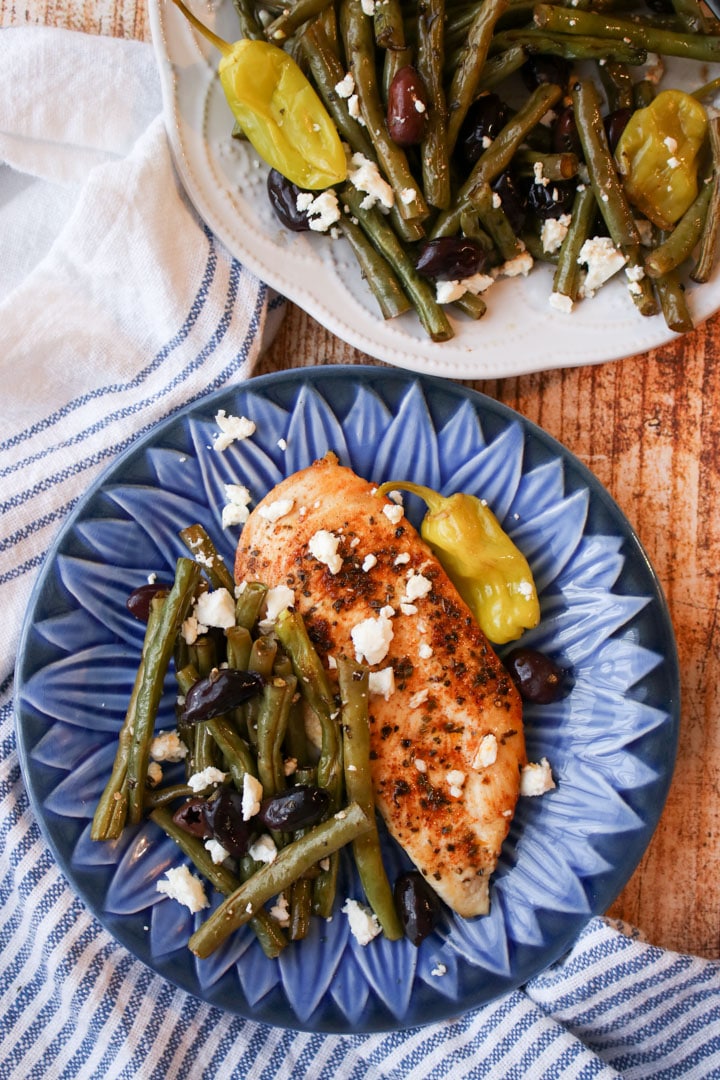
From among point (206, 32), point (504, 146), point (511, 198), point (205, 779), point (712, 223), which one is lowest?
point (205, 779)

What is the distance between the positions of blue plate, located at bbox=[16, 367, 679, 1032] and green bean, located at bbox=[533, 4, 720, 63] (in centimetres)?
108

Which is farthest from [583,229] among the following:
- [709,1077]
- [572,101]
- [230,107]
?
[709,1077]

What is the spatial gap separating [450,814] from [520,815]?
0.95 feet

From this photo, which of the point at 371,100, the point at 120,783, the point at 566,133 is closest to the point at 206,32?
the point at 371,100

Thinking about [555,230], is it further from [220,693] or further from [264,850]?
[264,850]

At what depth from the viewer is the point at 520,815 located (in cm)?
293

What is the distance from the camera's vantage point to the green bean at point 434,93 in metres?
2.74

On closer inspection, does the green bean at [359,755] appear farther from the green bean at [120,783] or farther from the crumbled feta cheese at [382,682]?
the green bean at [120,783]

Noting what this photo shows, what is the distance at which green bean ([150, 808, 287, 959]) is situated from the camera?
274cm

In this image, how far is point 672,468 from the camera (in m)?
3.21

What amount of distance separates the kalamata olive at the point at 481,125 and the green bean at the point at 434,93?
10 cm

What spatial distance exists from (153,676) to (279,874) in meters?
0.66

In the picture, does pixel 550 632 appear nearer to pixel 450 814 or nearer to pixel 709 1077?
pixel 450 814

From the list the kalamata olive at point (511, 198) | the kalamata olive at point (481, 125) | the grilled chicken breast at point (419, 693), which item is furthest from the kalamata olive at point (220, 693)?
the kalamata olive at point (481, 125)
